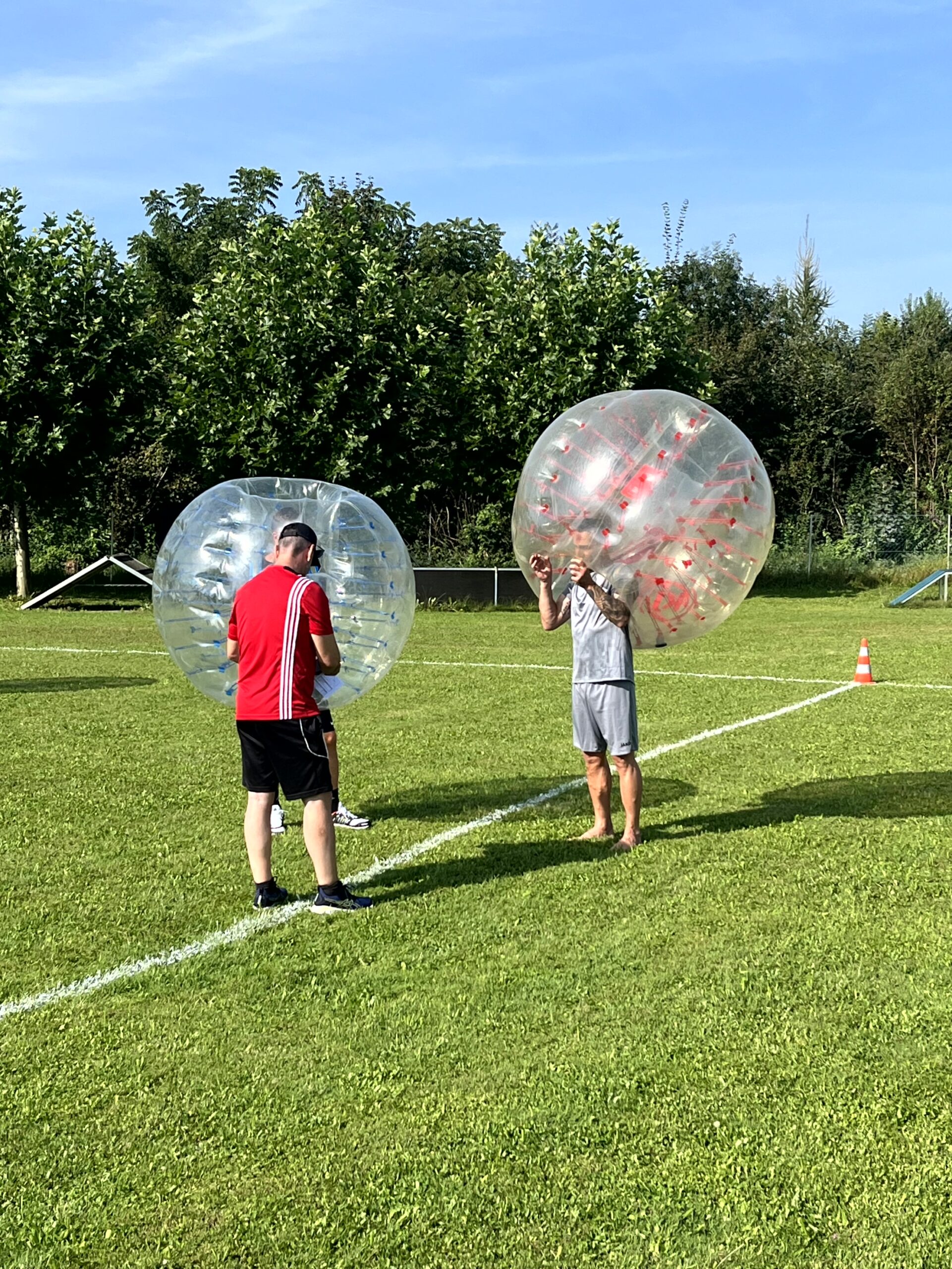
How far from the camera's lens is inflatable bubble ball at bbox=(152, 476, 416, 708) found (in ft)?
22.1

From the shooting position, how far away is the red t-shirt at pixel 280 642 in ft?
19.9

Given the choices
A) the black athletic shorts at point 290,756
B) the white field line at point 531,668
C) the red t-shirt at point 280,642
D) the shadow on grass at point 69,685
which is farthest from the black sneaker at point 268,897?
the white field line at point 531,668

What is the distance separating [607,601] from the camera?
22.5 ft

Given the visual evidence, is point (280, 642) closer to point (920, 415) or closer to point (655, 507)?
point (655, 507)

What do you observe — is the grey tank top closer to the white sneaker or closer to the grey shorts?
the grey shorts

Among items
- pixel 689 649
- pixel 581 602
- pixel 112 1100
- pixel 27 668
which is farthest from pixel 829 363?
pixel 112 1100

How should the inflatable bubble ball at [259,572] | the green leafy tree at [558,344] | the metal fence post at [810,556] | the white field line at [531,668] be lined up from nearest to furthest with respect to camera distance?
1. the inflatable bubble ball at [259,572]
2. the white field line at [531,668]
3. the green leafy tree at [558,344]
4. the metal fence post at [810,556]

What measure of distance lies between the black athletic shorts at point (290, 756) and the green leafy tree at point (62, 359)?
24757mm

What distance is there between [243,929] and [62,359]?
87.4 ft

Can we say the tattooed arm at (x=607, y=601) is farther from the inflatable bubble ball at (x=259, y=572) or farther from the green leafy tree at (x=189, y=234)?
the green leafy tree at (x=189, y=234)

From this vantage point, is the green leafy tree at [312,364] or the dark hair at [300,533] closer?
the dark hair at [300,533]

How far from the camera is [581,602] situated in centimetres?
728

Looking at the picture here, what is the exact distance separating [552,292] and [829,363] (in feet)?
61.4

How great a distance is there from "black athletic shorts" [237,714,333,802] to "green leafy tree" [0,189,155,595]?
81.2ft
